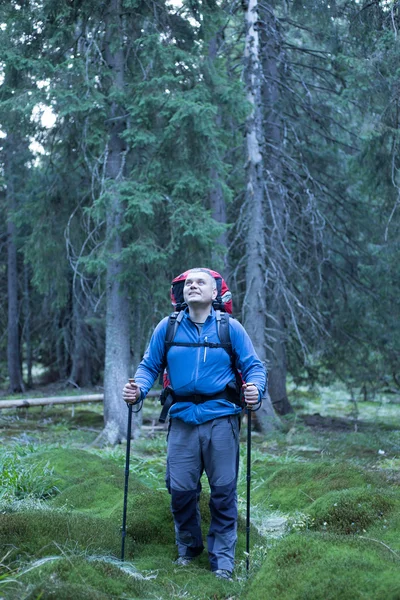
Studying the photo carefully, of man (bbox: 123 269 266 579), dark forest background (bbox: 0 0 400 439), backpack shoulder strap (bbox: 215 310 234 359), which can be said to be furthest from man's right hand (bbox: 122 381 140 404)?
dark forest background (bbox: 0 0 400 439)

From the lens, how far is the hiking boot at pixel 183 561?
4844mm

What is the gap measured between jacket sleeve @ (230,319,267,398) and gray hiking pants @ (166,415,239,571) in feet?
1.13

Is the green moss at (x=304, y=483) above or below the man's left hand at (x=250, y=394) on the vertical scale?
below

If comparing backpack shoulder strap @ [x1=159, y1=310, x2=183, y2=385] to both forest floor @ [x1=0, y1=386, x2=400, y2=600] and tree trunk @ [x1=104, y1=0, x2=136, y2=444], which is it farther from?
tree trunk @ [x1=104, y1=0, x2=136, y2=444]

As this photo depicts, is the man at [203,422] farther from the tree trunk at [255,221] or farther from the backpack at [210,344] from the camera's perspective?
the tree trunk at [255,221]

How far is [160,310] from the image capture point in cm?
1196

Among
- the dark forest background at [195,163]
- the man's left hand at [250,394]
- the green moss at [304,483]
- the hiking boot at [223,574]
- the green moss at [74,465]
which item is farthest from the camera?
the dark forest background at [195,163]

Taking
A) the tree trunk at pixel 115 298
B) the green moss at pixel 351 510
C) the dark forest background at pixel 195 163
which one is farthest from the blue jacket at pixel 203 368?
the tree trunk at pixel 115 298

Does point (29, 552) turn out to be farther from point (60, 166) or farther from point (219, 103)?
point (60, 166)

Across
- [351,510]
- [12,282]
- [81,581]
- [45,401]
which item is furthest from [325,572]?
[12,282]

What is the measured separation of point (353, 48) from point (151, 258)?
→ 18.9 ft

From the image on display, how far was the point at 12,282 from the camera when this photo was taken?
2019 cm

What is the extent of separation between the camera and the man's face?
16.4 ft

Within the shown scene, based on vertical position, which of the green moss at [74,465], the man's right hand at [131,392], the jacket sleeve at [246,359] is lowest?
the green moss at [74,465]
